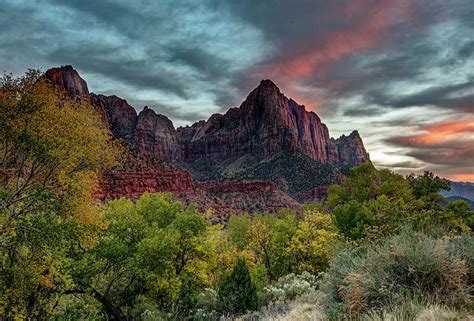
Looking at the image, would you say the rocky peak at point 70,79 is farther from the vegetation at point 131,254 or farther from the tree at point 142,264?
the vegetation at point 131,254

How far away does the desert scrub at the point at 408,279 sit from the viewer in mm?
7488

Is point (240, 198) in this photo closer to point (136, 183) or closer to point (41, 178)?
point (136, 183)

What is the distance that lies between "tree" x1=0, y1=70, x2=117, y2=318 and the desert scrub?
9.44 meters

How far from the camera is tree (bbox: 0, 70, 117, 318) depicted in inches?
465

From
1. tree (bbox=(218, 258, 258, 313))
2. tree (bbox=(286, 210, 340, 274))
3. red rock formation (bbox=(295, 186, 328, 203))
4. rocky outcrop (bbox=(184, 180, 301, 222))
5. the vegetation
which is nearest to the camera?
the vegetation

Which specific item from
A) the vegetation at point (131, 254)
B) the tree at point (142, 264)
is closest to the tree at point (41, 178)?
the vegetation at point (131, 254)

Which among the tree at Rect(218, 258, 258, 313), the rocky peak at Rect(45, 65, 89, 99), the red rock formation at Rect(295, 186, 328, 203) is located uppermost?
the rocky peak at Rect(45, 65, 89, 99)

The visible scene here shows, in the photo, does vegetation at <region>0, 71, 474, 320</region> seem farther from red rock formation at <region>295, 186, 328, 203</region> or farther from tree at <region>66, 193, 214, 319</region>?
red rock formation at <region>295, 186, 328, 203</region>

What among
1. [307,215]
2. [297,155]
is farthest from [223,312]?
[297,155]

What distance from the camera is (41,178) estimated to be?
44.7 ft

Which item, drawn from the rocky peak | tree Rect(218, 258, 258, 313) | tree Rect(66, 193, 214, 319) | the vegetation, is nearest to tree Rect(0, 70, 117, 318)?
the vegetation

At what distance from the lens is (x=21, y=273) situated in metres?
12.7

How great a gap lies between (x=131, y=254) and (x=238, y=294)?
5.85 meters

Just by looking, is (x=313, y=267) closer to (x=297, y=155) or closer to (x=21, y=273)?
(x=21, y=273)
